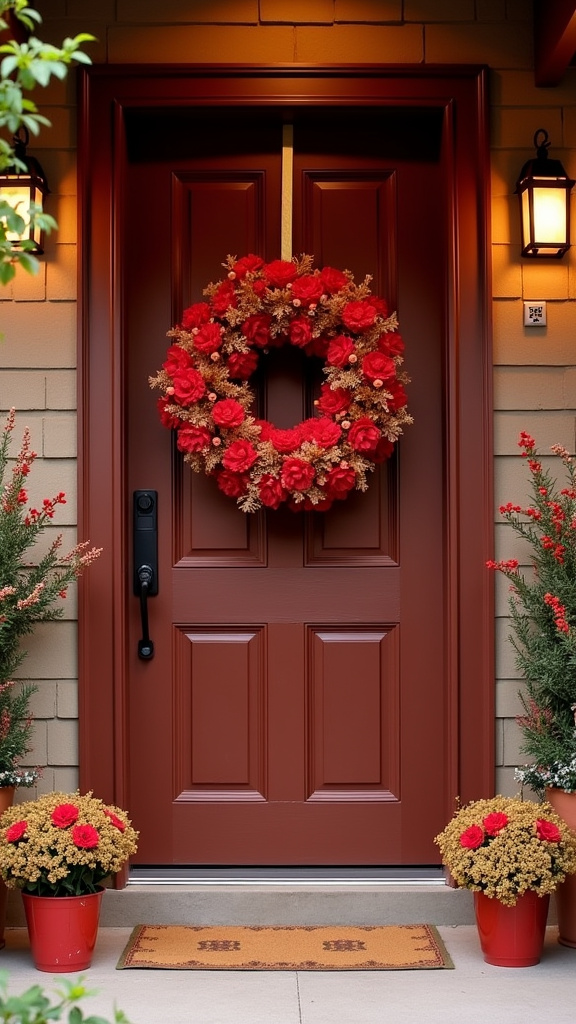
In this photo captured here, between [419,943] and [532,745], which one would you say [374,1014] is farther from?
[532,745]

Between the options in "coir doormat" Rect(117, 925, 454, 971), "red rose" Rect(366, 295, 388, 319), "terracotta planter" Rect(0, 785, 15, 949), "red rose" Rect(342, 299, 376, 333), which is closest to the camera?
"coir doormat" Rect(117, 925, 454, 971)

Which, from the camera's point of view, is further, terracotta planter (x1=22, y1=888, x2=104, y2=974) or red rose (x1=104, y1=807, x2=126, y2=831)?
red rose (x1=104, y1=807, x2=126, y2=831)

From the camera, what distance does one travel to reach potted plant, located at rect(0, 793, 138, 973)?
2.93 m

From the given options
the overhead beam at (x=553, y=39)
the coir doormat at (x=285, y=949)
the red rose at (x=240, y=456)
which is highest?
the overhead beam at (x=553, y=39)

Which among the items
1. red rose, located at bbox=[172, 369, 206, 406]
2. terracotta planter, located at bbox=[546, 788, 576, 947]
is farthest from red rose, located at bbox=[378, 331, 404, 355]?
terracotta planter, located at bbox=[546, 788, 576, 947]

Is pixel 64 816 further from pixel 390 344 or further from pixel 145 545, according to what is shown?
pixel 390 344

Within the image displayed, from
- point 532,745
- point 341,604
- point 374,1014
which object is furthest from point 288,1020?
point 341,604

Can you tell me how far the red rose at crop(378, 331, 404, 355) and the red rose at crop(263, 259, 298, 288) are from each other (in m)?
0.34

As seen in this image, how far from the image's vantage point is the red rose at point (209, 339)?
11.1 feet

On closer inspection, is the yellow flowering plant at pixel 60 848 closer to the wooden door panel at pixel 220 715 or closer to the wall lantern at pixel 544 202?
the wooden door panel at pixel 220 715

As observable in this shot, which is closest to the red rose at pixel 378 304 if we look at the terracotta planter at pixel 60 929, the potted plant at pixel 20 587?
the potted plant at pixel 20 587

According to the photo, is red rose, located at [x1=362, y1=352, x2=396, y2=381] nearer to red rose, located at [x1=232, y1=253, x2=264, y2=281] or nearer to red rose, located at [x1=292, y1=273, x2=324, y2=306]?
red rose, located at [x1=292, y1=273, x2=324, y2=306]

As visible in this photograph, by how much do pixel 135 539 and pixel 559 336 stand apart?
1502 mm

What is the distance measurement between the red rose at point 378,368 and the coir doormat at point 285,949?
1657 mm
